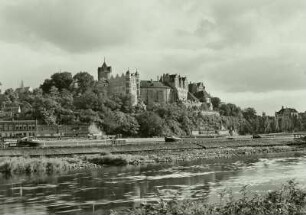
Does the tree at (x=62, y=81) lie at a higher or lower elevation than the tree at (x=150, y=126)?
higher

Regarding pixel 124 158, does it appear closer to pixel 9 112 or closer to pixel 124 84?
pixel 9 112

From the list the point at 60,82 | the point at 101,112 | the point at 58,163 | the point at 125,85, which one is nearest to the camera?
the point at 58,163

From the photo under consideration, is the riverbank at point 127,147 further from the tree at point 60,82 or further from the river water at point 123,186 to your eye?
the tree at point 60,82

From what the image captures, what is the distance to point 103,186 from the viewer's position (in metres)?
40.4

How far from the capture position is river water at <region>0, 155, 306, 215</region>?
31744 mm

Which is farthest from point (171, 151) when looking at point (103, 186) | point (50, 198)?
point (50, 198)

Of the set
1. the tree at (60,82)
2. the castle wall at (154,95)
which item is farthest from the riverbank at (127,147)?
the tree at (60,82)

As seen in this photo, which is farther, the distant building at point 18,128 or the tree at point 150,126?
the tree at point 150,126

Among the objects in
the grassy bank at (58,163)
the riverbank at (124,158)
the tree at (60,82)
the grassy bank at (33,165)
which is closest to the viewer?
the grassy bank at (33,165)

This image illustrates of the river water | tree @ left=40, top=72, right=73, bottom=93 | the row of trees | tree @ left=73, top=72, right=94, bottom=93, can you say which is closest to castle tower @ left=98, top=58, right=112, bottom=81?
tree @ left=73, top=72, right=94, bottom=93

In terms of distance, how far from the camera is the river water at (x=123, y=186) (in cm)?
3174

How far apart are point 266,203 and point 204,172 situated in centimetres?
2671

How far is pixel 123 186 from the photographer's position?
4016 cm

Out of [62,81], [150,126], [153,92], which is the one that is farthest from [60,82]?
[150,126]
